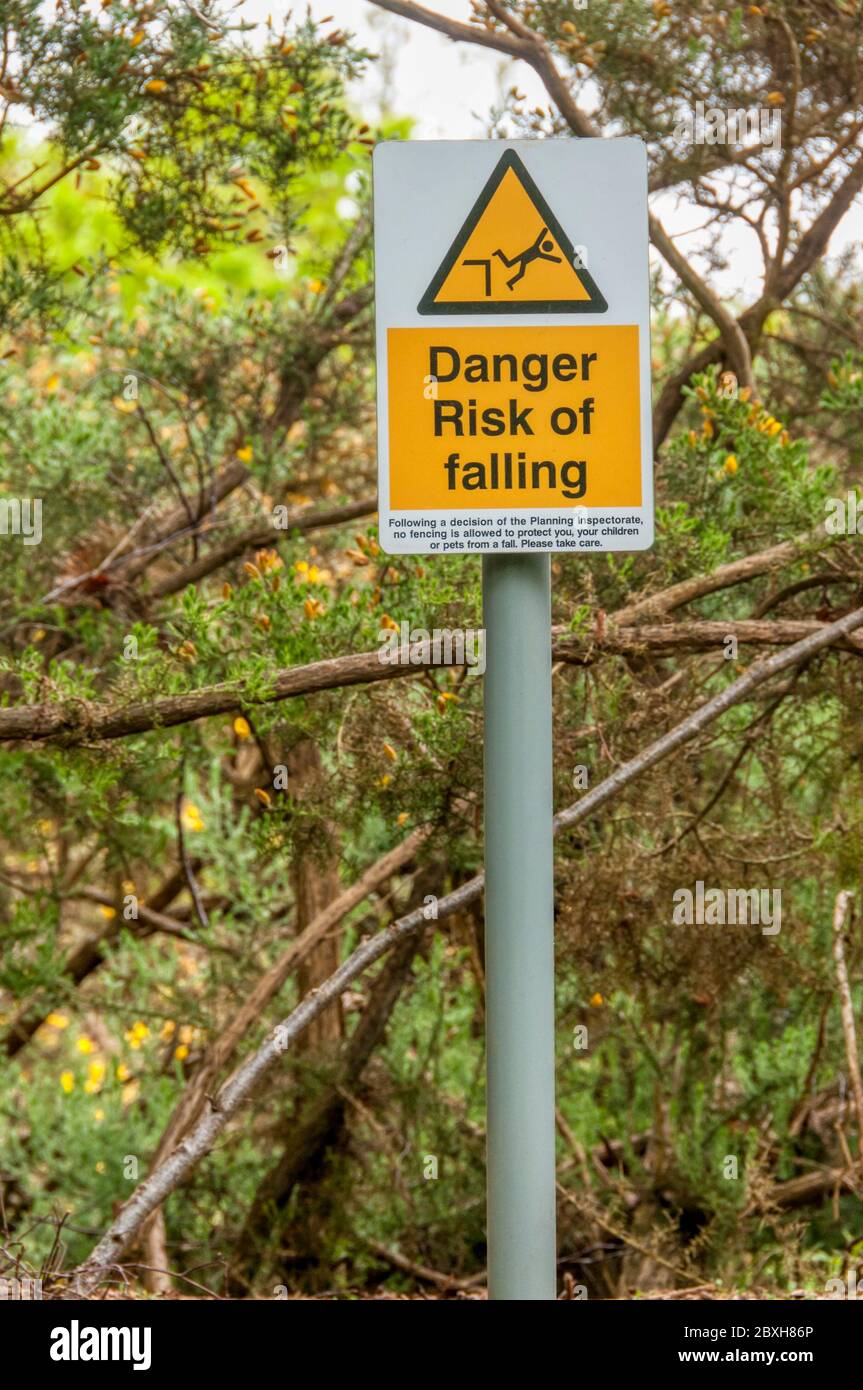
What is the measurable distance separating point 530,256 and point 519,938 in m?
1.02

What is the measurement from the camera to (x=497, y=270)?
206 centimetres

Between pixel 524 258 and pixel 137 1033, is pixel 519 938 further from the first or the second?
pixel 137 1033

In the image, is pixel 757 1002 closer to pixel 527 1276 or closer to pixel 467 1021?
pixel 467 1021

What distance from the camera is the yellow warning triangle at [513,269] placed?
2049 millimetres

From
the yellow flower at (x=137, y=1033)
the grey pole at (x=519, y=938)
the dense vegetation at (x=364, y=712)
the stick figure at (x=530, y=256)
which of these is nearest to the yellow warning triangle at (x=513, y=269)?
the stick figure at (x=530, y=256)

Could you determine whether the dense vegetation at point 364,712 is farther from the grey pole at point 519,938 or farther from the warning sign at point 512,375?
the warning sign at point 512,375

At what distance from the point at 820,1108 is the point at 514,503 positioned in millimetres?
5469

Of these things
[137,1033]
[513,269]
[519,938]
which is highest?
[513,269]

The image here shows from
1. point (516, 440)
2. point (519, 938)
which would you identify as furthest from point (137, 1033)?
point (516, 440)

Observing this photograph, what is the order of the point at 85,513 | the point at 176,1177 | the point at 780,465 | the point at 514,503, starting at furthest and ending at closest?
the point at 85,513
the point at 780,465
the point at 176,1177
the point at 514,503

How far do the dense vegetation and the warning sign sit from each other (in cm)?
142

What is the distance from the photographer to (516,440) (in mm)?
2035

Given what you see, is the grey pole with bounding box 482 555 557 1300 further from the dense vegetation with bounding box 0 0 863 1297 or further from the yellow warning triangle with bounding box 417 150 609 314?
the dense vegetation with bounding box 0 0 863 1297

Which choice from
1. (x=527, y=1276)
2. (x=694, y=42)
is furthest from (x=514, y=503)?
(x=694, y=42)
